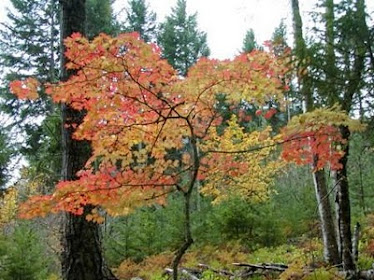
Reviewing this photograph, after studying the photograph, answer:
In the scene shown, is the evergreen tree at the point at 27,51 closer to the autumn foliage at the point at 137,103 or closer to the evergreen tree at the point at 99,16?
the evergreen tree at the point at 99,16

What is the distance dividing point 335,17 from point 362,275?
9.91 feet

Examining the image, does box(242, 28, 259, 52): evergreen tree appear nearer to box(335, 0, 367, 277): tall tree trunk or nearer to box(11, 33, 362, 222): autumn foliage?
box(335, 0, 367, 277): tall tree trunk

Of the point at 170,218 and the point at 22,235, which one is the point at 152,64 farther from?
the point at 170,218

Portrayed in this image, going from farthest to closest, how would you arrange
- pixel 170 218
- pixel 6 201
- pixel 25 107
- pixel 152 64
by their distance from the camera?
pixel 6 201 < pixel 25 107 < pixel 170 218 < pixel 152 64

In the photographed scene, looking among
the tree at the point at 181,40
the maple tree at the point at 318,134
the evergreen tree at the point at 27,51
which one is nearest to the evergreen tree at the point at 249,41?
the tree at the point at 181,40

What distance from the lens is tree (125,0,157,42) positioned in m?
24.4

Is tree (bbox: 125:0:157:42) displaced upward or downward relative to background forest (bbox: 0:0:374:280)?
upward

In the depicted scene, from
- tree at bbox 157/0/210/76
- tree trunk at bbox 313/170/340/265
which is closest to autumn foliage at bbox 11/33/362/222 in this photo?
tree trunk at bbox 313/170/340/265

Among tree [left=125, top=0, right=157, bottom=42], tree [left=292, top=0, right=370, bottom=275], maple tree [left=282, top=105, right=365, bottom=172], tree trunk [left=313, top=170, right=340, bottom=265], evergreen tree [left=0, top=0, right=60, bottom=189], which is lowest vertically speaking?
tree trunk [left=313, top=170, right=340, bottom=265]

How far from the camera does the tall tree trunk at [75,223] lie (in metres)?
4.55

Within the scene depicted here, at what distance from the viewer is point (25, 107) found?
16969 mm

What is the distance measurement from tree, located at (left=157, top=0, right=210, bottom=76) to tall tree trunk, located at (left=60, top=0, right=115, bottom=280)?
19.2m

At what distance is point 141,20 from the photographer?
2478 centimetres

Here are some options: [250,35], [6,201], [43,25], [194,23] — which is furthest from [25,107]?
[250,35]
